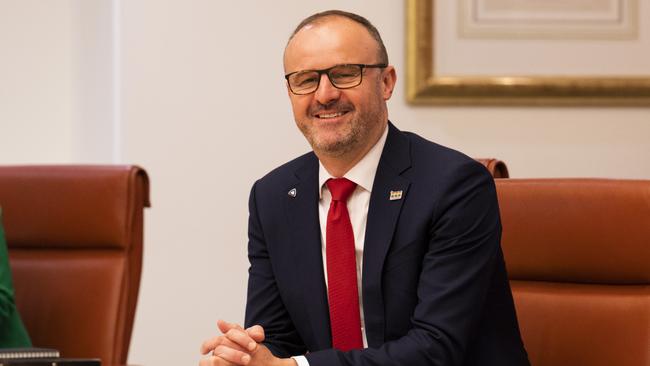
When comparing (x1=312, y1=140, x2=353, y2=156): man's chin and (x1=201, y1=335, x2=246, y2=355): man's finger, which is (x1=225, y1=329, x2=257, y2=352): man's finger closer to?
(x1=201, y1=335, x2=246, y2=355): man's finger

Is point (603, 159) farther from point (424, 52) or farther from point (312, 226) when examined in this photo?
point (312, 226)

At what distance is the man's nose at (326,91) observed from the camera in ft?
7.28

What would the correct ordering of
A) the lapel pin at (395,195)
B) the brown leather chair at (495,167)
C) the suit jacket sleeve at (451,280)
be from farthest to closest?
the brown leather chair at (495,167)
the lapel pin at (395,195)
the suit jacket sleeve at (451,280)

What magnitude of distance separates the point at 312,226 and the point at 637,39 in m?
1.81

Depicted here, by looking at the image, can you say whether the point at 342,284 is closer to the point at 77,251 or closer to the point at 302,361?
the point at 302,361

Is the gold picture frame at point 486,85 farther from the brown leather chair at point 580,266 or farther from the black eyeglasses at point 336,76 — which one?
the black eyeglasses at point 336,76

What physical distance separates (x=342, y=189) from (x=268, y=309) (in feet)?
1.18

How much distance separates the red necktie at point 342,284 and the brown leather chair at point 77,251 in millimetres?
938

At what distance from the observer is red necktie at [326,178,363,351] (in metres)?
2.21

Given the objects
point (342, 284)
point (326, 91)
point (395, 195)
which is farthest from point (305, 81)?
point (342, 284)

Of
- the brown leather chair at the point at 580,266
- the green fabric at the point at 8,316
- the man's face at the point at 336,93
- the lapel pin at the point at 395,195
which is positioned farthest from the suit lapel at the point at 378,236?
the green fabric at the point at 8,316

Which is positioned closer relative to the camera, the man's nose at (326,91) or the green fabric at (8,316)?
the man's nose at (326,91)

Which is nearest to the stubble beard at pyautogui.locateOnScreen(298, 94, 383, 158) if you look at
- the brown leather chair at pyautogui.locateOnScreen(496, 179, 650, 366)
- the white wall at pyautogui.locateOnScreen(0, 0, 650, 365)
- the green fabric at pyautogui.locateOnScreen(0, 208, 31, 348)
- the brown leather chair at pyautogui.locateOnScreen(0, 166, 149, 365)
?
the brown leather chair at pyautogui.locateOnScreen(496, 179, 650, 366)

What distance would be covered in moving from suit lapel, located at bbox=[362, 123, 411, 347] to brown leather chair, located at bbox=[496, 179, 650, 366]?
363mm
